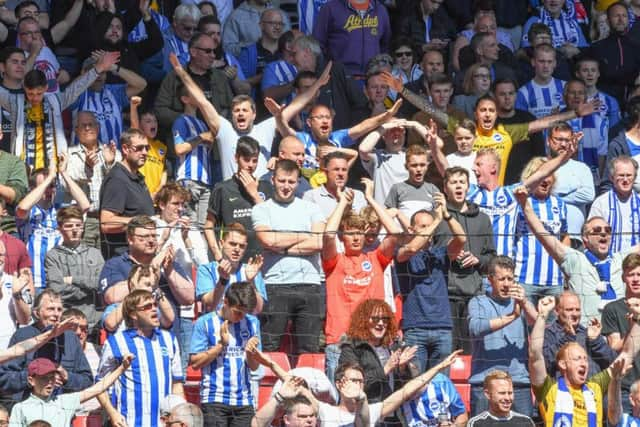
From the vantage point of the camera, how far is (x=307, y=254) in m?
12.9

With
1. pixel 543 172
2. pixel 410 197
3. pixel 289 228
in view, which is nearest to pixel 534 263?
pixel 543 172

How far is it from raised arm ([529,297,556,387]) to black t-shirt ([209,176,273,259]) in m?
2.24

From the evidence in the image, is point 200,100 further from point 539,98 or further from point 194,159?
point 539,98

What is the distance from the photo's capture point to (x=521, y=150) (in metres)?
15.2

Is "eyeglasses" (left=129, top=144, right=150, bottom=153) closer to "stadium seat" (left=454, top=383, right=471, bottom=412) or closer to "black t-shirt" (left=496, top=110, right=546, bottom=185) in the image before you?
"stadium seat" (left=454, top=383, right=471, bottom=412)

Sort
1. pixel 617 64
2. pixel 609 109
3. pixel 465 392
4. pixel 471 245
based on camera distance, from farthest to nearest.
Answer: pixel 617 64, pixel 609 109, pixel 471 245, pixel 465 392

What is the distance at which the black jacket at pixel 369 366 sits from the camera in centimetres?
1210

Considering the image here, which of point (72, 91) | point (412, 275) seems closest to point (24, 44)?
point (72, 91)

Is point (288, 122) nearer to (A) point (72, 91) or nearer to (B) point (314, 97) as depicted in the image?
(B) point (314, 97)

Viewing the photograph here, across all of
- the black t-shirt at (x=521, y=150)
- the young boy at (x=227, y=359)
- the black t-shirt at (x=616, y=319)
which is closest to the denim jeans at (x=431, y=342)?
the black t-shirt at (x=616, y=319)

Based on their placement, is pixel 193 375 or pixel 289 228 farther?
pixel 289 228

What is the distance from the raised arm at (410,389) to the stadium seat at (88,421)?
189cm

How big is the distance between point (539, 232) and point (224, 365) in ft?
8.96

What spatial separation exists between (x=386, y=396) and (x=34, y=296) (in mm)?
2547
